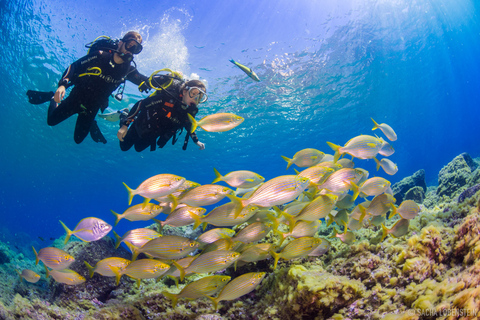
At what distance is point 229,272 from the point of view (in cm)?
400

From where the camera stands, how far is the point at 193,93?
5516 millimetres

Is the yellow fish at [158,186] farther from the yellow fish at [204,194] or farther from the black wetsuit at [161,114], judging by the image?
the black wetsuit at [161,114]

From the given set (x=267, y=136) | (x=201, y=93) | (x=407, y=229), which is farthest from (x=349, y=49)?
(x=407, y=229)

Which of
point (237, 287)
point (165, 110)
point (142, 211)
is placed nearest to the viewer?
point (237, 287)

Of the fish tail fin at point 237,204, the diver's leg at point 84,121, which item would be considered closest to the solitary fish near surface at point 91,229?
the fish tail fin at point 237,204

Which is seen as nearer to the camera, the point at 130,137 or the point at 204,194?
the point at 204,194

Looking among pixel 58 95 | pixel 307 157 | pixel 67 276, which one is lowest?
pixel 67 276

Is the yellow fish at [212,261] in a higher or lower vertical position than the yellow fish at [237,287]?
higher

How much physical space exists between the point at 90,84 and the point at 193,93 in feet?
11.3

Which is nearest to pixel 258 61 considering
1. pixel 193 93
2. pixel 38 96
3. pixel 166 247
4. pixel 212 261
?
pixel 193 93

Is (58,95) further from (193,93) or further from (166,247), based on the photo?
(166,247)

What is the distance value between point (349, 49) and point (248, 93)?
9.15 metres

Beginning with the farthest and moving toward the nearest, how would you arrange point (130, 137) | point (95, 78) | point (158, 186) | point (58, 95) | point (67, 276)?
point (130, 137)
point (95, 78)
point (58, 95)
point (67, 276)
point (158, 186)

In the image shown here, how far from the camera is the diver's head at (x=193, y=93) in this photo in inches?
215
